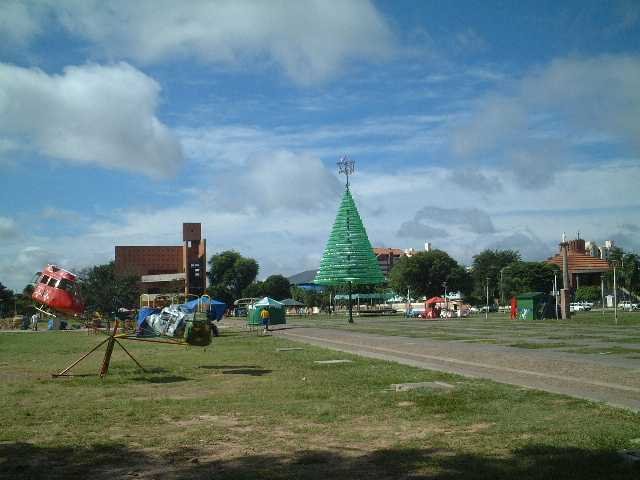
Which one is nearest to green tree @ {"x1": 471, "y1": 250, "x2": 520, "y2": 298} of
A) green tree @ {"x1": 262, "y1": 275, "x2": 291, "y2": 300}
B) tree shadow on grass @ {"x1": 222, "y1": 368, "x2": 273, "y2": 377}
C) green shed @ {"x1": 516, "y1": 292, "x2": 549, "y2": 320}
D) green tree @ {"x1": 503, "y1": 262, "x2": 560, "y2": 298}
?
green tree @ {"x1": 503, "y1": 262, "x2": 560, "y2": 298}

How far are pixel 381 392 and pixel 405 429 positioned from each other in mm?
3742

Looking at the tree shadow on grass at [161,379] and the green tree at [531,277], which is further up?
the green tree at [531,277]


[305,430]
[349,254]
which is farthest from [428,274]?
[305,430]

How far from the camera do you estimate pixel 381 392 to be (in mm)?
13078

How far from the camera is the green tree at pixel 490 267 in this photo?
442 ft

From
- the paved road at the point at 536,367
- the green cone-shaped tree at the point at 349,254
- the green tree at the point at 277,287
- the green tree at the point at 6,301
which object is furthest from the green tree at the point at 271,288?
the paved road at the point at 536,367

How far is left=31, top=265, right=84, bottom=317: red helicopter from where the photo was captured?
18.9 meters

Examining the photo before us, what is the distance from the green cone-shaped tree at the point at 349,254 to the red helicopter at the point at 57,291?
179ft

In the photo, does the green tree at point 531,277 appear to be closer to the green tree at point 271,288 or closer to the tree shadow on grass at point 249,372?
the green tree at point 271,288

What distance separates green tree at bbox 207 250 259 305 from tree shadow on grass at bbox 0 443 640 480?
400ft

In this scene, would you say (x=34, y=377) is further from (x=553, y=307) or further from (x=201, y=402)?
(x=553, y=307)

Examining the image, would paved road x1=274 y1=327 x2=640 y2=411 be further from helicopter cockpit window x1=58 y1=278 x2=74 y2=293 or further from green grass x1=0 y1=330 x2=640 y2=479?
helicopter cockpit window x1=58 y1=278 x2=74 y2=293

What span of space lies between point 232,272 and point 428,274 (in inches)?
1582

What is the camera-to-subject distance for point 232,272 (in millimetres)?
130125
